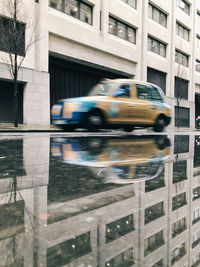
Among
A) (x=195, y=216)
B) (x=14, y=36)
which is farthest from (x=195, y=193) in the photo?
(x=14, y=36)

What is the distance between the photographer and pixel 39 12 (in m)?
20.2

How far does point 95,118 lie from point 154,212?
28.6ft

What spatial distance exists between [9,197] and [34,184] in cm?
43

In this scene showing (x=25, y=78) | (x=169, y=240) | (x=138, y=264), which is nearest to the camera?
(x=138, y=264)

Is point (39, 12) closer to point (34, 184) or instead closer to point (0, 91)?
point (0, 91)

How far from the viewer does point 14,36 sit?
1636 centimetres

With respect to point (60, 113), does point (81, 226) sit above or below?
below

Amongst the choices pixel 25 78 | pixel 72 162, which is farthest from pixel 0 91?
pixel 72 162

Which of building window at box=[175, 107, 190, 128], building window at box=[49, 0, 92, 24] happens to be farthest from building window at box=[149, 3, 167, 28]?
building window at box=[175, 107, 190, 128]

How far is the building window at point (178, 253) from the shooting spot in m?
1.29

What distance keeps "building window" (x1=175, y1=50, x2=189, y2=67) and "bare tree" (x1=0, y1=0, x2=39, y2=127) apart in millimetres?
21694

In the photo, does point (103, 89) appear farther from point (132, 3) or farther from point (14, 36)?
point (132, 3)

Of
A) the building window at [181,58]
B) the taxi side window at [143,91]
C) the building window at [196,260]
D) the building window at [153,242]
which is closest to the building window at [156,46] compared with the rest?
the building window at [181,58]

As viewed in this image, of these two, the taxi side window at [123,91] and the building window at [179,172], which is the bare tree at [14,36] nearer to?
the taxi side window at [123,91]
